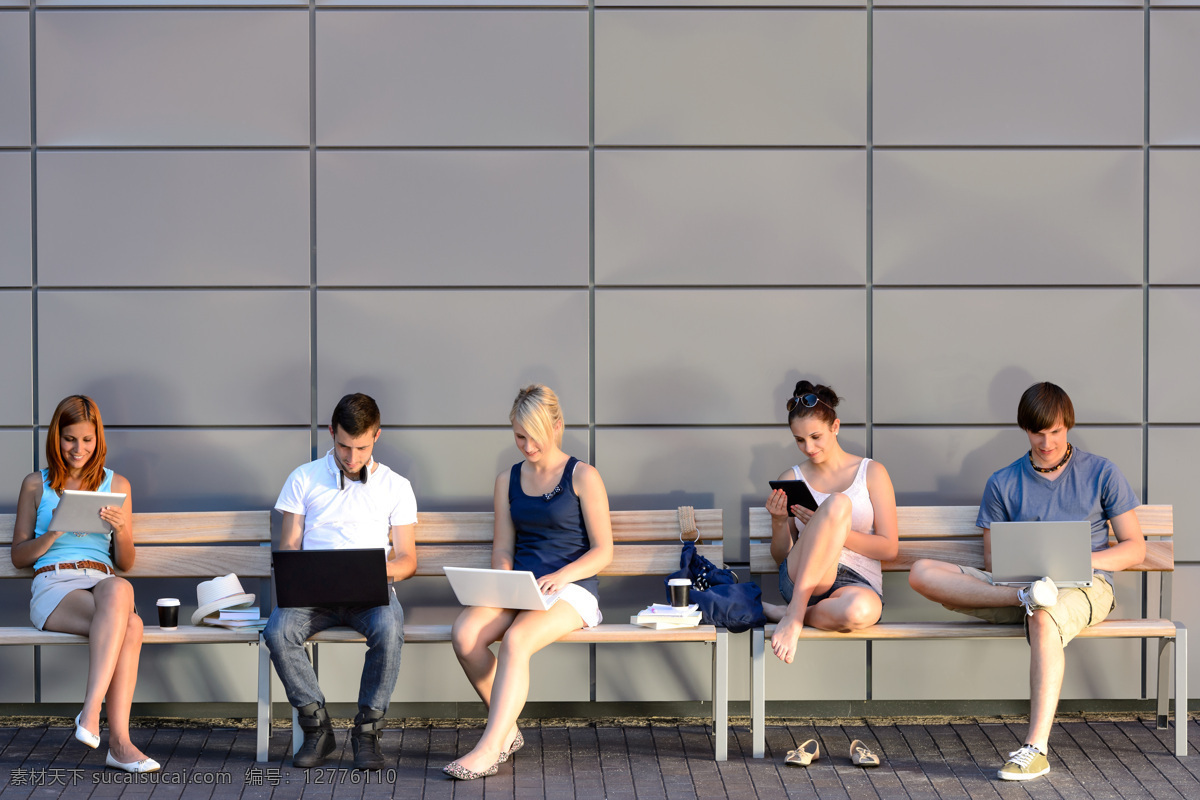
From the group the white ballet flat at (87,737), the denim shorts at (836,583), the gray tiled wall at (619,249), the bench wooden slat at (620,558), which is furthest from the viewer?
the gray tiled wall at (619,249)

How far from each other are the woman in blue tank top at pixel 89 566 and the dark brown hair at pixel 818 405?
2.89 metres

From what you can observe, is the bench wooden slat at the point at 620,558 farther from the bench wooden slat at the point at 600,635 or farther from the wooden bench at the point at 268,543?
the bench wooden slat at the point at 600,635

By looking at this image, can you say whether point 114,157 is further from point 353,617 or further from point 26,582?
point 353,617

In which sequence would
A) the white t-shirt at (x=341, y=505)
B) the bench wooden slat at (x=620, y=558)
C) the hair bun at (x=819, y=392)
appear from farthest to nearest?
the bench wooden slat at (x=620, y=558)
the hair bun at (x=819, y=392)
the white t-shirt at (x=341, y=505)

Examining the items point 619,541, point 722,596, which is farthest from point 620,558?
point 722,596

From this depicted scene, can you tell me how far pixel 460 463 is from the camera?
5188mm

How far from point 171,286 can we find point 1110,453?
4595mm

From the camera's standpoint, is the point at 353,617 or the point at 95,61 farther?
the point at 95,61

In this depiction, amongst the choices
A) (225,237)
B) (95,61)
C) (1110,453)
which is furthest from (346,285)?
(1110,453)

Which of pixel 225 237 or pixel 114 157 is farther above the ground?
Result: pixel 114 157

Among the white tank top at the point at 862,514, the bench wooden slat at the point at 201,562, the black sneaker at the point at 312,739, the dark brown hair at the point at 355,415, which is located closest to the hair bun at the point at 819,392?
the white tank top at the point at 862,514

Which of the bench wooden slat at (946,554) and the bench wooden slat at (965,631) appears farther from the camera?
the bench wooden slat at (946,554)

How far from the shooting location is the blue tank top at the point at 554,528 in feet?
15.0

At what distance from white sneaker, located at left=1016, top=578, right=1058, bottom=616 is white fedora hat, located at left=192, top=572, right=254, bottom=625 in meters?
3.26
